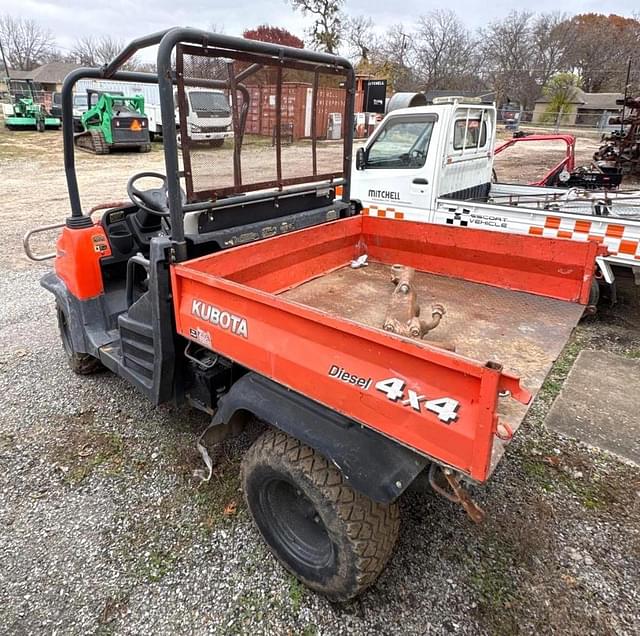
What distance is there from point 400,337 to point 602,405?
9.30 ft

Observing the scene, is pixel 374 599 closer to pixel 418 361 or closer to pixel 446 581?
pixel 446 581

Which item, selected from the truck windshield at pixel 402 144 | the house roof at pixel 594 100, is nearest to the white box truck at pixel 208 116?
the truck windshield at pixel 402 144

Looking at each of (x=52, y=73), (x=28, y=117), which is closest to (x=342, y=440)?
(x=28, y=117)

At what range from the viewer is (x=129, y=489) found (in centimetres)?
281

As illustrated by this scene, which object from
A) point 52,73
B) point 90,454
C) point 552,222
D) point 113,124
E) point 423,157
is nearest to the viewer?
point 90,454

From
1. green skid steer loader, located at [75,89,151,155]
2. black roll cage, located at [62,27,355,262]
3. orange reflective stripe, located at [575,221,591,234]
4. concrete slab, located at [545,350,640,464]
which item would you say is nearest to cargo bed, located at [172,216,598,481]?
black roll cage, located at [62,27,355,262]

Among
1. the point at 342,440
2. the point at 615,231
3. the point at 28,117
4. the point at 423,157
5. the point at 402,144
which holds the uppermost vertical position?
the point at 28,117

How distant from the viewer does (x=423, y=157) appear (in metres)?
5.89

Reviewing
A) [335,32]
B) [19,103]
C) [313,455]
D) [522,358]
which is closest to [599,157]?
[522,358]

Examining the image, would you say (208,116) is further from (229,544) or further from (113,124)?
(113,124)

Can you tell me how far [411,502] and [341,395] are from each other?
125 cm

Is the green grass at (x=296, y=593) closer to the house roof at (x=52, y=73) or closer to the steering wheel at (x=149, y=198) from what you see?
the steering wheel at (x=149, y=198)

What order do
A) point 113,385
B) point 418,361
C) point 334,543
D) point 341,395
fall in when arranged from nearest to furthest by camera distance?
1. point 418,361
2. point 341,395
3. point 334,543
4. point 113,385

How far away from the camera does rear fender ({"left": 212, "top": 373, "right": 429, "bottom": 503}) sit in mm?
1777
